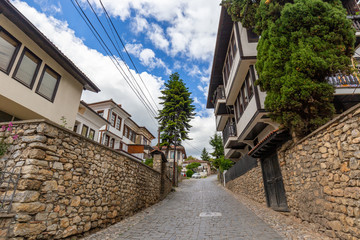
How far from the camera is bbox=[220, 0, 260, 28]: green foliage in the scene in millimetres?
7867

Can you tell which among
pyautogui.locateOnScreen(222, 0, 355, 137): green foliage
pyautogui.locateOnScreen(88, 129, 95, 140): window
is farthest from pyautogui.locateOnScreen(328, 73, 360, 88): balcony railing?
pyautogui.locateOnScreen(88, 129, 95, 140): window

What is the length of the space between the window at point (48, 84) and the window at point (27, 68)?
36 cm

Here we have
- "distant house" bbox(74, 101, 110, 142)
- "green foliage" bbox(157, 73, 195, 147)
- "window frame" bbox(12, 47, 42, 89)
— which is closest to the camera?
"window frame" bbox(12, 47, 42, 89)

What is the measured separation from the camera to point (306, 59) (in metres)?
5.23

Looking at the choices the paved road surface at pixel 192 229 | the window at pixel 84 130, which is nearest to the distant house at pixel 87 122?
the window at pixel 84 130

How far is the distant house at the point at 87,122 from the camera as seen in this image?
14091 mm

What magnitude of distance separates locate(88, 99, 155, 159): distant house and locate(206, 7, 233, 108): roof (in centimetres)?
1199

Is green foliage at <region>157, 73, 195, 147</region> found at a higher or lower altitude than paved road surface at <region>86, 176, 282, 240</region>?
higher

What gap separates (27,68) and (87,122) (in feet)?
25.4

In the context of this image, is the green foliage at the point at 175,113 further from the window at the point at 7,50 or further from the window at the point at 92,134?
the window at the point at 7,50

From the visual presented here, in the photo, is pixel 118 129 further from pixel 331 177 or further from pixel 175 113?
pixel 331 177

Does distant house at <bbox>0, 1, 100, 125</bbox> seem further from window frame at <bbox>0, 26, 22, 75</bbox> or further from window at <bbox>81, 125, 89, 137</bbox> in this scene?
window at <bbox>81, 125, 89, 137</bbox>

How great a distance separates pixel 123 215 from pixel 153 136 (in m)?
31.4

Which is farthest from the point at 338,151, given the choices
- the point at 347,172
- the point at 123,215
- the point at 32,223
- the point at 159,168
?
the point at 159,168
